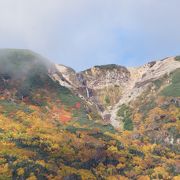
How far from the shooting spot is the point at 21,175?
193250 mm

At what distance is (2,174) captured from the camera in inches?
7544

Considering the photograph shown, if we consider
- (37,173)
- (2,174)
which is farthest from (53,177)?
(2,174)

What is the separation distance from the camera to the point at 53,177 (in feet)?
655

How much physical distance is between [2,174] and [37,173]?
579 inches

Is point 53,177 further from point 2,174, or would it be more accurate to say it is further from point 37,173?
point 2,174

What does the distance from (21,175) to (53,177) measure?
14.0 m

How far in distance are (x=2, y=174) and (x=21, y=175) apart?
24.6ft

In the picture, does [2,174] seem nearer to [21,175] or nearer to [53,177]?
[21,175]

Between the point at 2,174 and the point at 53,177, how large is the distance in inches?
840

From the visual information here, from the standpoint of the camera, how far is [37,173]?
198 metres

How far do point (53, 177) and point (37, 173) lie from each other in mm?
6885

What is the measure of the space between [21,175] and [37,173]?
7.63m
